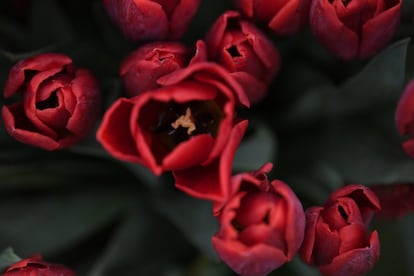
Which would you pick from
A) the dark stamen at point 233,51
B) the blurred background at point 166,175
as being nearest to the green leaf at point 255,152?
the blurred background at point 166,175

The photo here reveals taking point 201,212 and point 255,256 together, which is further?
point 201,212

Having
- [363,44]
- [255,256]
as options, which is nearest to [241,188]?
[255,256]

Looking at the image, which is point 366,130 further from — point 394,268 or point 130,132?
point 130,132

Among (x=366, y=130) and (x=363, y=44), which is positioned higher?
(x=363, y=44)

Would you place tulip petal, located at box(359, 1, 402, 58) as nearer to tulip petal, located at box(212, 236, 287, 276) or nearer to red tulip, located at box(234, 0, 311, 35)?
red tulip, located at box(234, 0, 311, 35)

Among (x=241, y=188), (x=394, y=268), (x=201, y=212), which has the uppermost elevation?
(x=241, y=188)

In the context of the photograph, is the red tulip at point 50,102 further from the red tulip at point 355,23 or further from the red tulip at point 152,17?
the red tulip at point 355,23

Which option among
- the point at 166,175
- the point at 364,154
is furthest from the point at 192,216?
the point at 364,154
